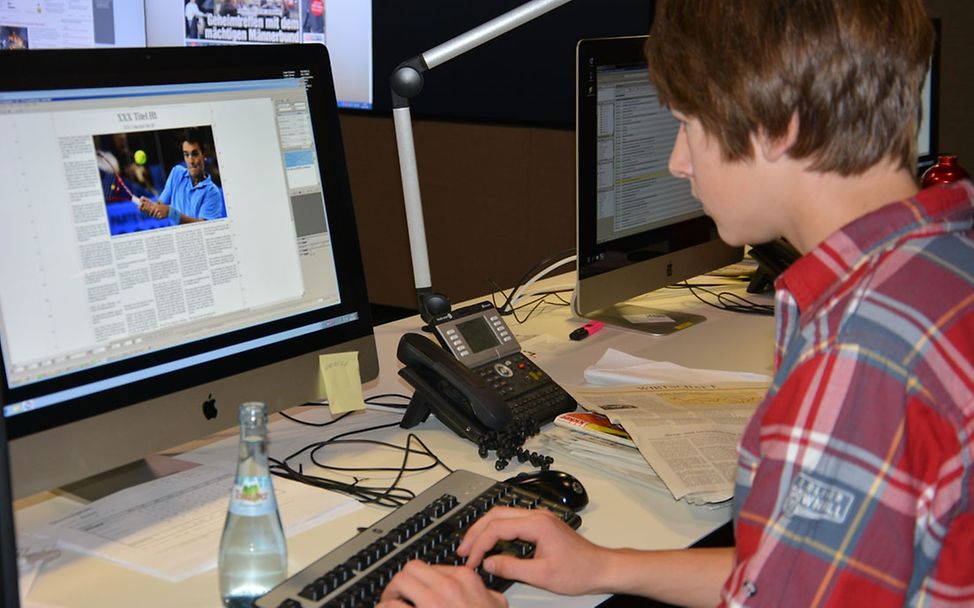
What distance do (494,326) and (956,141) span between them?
211cm

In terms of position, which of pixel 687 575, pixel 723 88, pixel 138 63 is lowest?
pixel 687 575

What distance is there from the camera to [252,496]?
1010mm

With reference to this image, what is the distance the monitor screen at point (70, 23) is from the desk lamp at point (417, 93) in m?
3.15

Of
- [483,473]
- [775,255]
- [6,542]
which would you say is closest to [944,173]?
[775,255]

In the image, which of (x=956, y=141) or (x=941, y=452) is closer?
(x=941, y=452)

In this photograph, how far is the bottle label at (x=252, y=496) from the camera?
1.01m

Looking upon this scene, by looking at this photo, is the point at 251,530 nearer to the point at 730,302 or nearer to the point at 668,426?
the point at 668,426

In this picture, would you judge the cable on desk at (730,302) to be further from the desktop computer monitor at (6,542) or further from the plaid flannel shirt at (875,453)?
the desktop computer monitor at (6,542)

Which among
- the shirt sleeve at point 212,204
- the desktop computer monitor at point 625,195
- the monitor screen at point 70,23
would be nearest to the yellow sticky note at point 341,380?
the shirt sleeve at point 212,204

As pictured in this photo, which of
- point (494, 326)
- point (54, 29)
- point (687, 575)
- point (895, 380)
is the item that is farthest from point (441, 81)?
point (895, 380)

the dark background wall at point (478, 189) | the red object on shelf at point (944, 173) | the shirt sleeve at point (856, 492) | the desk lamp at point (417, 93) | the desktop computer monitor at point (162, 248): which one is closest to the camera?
the shirt sleeve at point (856, 492)

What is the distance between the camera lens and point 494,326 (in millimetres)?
1718

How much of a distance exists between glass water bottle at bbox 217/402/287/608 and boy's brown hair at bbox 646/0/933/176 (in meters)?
0.51

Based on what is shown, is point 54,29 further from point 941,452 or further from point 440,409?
point 941,452
